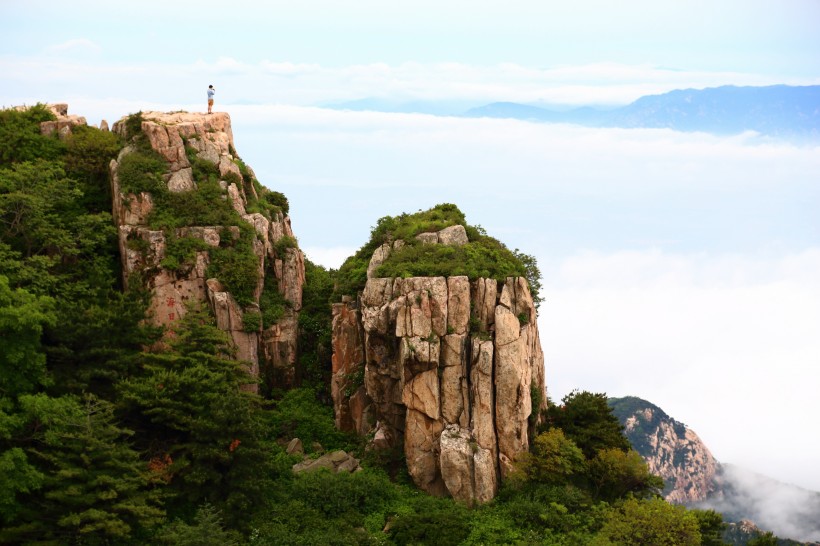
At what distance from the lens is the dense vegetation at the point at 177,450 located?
28953mm

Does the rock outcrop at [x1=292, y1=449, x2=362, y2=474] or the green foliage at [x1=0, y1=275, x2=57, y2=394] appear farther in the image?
the rock outcrop at [x1=292, y1=449, x2=362, y2=474]

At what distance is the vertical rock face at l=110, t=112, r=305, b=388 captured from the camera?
3934cm

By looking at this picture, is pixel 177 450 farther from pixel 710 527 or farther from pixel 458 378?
pixel 710 527

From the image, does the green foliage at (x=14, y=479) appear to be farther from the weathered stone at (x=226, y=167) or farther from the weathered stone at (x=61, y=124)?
the weathered stone at (x=61, y=124)

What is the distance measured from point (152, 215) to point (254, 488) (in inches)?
562

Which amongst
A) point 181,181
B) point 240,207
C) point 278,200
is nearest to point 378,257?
point 240,207

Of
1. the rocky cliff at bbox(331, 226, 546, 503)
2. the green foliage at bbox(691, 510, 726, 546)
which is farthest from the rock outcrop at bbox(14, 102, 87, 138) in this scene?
the green foliage at bbox(691, 510, 726, 546)

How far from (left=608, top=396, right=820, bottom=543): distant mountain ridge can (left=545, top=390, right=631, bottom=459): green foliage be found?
50.3 m

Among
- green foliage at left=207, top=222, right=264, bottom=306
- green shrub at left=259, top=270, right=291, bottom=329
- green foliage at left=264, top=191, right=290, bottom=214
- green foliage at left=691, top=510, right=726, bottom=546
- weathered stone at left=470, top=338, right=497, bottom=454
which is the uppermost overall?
green foliage at left=264, top=191, right=290, bottom=214

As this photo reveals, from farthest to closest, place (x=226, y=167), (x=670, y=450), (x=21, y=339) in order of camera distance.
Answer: (x=670, y=450), (x=226, y=167), (x=21, y=339)

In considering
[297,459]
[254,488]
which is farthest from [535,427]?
[254,488]

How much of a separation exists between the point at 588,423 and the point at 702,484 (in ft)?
195

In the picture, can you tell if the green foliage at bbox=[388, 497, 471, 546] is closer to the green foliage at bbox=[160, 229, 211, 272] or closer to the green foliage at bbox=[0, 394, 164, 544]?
the green foliage at bbox=[0, 394, 164, 544]

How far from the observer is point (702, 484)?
9194cm
